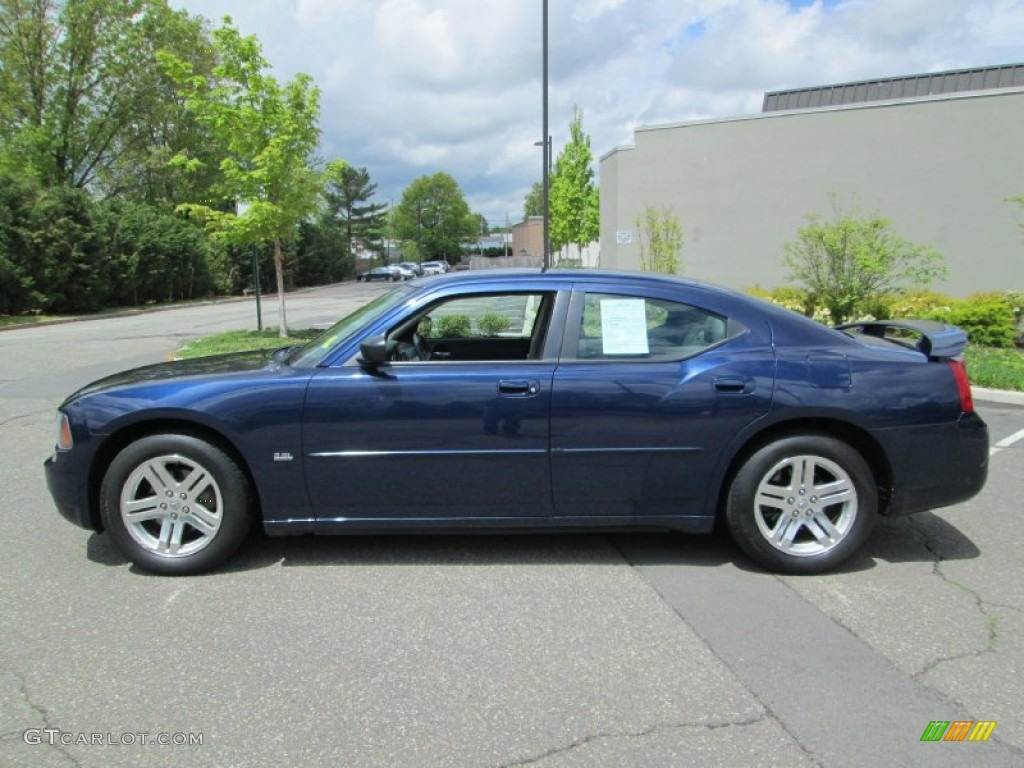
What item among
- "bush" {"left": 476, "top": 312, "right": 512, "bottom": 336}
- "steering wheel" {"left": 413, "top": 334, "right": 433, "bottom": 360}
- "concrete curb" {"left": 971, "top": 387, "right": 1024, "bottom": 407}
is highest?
"bush" {"left": 476, "top": 312, "right": 512, "bottom": 336}

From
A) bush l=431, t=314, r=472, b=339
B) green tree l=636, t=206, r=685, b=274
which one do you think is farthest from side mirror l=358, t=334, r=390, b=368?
green tree l=636, t=206, r=685, b=274

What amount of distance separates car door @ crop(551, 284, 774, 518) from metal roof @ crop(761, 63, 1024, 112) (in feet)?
61.0

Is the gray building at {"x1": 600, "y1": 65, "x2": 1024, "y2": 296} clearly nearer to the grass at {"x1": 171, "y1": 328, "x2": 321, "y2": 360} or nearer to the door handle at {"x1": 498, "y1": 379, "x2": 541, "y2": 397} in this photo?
the grass at {"x1": 171, "y1": 328, "x2": 321, "y2": 360}

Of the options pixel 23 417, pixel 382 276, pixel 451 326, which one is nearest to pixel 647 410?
pixel 451 326

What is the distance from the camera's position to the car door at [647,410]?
3592 mm

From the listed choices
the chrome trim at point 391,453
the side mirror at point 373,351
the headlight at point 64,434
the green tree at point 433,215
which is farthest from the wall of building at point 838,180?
the green tree at point 433,215

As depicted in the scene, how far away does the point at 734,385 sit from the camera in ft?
11.8

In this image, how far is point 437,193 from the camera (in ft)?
325

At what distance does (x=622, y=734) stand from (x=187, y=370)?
9.88 feet

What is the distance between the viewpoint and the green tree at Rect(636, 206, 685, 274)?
710 inches

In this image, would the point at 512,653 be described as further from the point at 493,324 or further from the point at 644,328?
the point at 493,324

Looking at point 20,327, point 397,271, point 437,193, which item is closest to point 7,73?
point 20,327

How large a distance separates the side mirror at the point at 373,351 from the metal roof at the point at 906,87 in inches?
770

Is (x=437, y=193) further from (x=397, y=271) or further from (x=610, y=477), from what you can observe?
(x=610, y=477)
